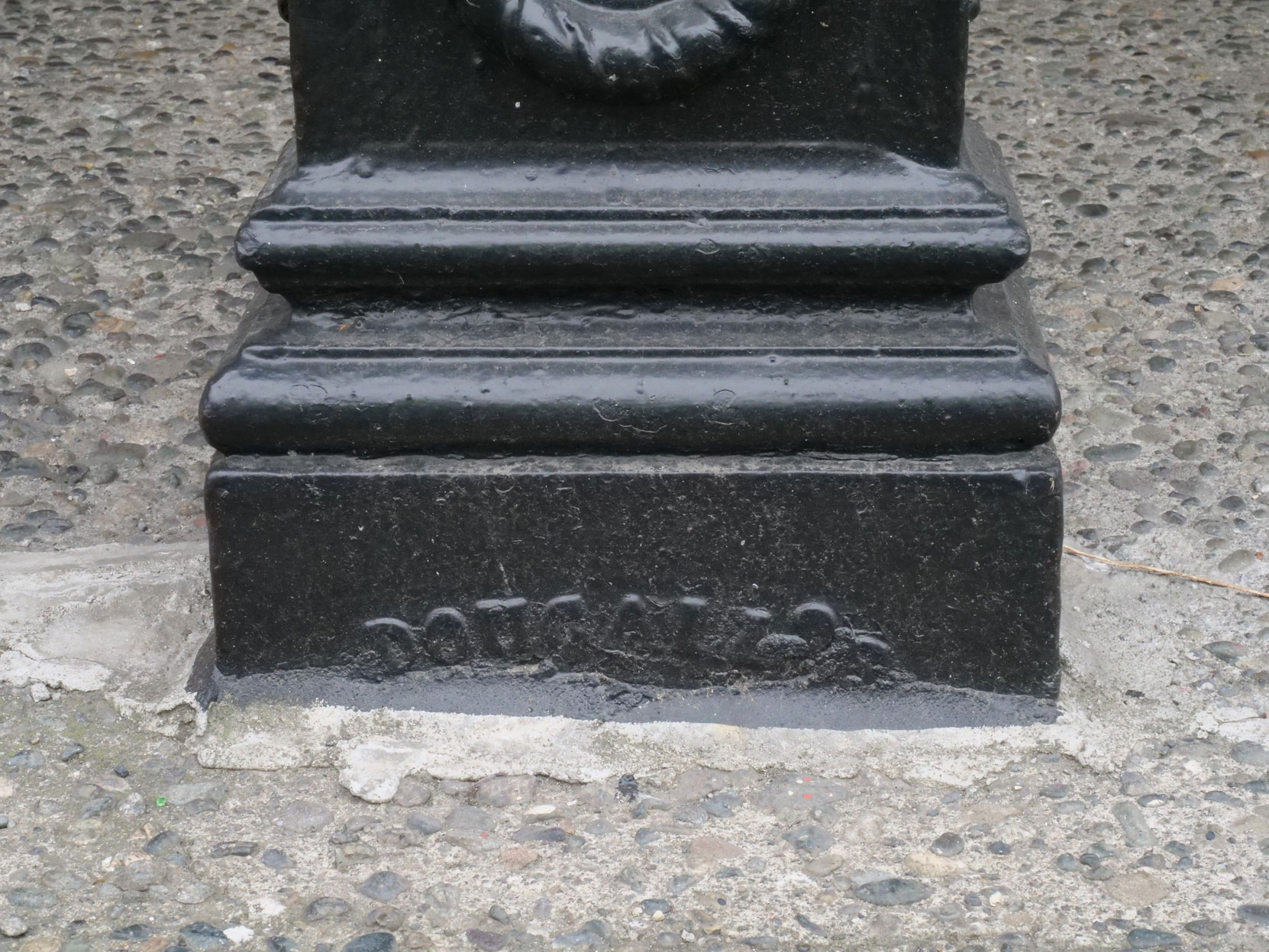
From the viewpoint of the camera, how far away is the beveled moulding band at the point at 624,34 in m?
1.80

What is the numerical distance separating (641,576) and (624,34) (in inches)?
25.5

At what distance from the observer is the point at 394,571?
1988 mm

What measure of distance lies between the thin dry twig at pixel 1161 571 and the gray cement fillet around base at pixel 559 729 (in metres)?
0.09

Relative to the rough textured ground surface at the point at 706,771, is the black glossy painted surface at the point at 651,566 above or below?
above

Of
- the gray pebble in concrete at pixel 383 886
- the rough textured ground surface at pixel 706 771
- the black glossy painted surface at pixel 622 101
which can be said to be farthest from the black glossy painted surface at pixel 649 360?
the gray pebble in concrete at pixel 383 886

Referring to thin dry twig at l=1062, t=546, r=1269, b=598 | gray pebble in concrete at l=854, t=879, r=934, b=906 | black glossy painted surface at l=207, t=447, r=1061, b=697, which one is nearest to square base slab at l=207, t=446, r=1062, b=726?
black glossy painted surface at l=207, t=447, r=1061, b=697

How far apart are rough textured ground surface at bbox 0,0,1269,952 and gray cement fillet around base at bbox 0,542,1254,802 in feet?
0.04

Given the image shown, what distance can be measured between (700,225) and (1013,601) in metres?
0.60

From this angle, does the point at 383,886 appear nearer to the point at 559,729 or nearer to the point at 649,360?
the point at 559,729

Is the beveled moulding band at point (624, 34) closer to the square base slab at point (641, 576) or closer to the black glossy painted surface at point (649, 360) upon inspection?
the black glossy painted surface at point (649, 360)

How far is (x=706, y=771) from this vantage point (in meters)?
1.95

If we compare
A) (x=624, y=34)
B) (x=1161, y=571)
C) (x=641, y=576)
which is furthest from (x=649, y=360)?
(x=1161, y=571)

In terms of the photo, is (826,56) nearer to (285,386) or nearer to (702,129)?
(702,129)

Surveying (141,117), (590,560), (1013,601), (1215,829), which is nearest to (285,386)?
(590,560)
